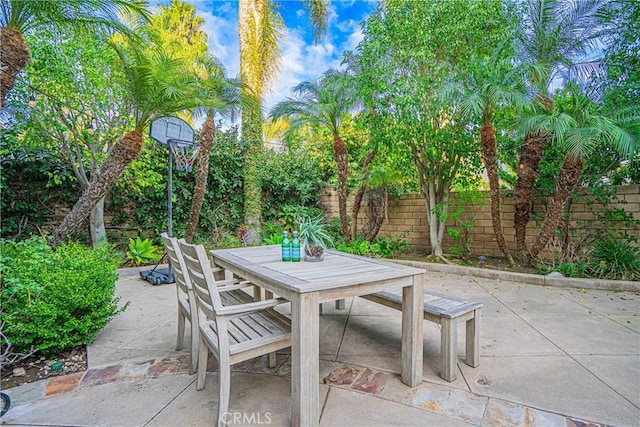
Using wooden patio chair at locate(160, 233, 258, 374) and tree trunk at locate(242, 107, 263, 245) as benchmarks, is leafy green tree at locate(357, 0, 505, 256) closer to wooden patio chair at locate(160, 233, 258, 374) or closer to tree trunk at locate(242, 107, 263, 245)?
tree trunk at locate(242, 107, 263, 245)

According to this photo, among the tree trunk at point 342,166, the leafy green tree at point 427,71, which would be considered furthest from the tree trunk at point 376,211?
the leafy green tree at point 427,71

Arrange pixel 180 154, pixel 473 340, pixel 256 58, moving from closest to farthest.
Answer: pixel 473 340 → pixel 180 154 → pixel 256 58

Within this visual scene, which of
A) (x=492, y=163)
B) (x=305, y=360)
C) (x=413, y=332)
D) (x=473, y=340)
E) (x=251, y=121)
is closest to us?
(x=305, y=360)

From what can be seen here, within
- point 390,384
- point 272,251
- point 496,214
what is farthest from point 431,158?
point 390,384

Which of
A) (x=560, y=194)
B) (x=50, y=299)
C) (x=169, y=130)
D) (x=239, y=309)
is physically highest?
(x=169, y=130)

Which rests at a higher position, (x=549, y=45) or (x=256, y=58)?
(x=256, y=58)

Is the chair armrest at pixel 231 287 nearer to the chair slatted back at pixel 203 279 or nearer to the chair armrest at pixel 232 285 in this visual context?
the chair armrest at pixel 232 285

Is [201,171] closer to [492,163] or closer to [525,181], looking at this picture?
[492,163]

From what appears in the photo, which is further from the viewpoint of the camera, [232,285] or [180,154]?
[180,154]

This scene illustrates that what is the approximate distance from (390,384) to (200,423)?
3.71 ft

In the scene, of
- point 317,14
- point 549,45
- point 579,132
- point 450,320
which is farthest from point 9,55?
point 549,45

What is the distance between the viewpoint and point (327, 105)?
6.01 meters

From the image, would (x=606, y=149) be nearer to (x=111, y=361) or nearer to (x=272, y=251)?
(x=272, y=251)

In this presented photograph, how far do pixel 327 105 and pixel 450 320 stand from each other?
16.2ft
